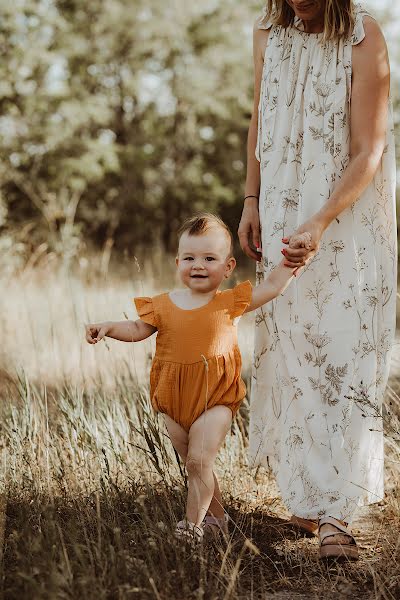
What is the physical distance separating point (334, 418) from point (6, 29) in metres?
10.9

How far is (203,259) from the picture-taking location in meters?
2.43

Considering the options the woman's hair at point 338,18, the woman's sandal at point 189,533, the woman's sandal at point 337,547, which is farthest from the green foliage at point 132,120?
the woman's sandal at point 189,533

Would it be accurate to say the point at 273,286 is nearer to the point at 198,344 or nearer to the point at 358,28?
the point at 198,344

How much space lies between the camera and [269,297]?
2.54 metres

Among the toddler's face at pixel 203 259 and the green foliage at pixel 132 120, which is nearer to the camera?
the toddler's face at pixel 203 259

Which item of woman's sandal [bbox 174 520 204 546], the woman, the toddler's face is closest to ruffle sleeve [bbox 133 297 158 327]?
the toddler's face

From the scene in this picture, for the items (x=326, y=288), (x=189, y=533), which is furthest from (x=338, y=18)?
(x=189, y=533)

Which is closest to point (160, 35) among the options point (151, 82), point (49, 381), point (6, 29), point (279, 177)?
point (151, 82)

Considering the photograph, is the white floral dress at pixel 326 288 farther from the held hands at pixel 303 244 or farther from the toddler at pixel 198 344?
the toddler at pixel 198 344

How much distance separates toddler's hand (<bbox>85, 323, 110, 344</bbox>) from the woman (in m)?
0.65

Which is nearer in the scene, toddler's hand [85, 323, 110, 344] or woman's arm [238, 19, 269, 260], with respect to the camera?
toddler's hand [85, 323, 110, 344]

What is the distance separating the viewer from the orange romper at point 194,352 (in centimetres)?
243

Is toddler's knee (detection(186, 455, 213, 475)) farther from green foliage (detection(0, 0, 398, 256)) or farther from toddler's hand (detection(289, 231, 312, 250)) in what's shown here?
green foliage (detection(0, 0, 398, 256))

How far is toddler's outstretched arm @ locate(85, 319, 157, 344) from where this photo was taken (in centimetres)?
234
